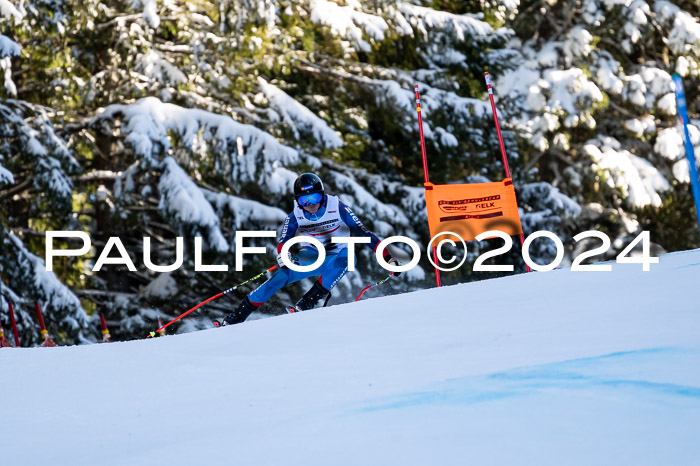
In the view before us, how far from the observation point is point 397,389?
11.8 ft

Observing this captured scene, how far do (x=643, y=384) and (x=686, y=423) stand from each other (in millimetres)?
404

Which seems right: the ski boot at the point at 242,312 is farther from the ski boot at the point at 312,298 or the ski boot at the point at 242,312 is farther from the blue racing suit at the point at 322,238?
the ski boot at the point at 312,298

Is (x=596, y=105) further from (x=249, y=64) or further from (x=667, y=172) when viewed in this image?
(x=249, y=64)

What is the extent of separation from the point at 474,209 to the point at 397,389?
5.30 metres

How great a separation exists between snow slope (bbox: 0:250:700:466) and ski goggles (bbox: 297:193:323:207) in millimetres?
2976

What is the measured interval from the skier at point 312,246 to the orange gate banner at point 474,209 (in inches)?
29.2

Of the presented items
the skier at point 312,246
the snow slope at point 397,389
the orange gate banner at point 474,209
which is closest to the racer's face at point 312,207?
the skier at point 312,246

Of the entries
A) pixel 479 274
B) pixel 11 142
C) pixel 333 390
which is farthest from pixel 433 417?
pixel 479 274

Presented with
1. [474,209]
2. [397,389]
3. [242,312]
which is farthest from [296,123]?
[397,389]

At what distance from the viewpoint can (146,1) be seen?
512 inches

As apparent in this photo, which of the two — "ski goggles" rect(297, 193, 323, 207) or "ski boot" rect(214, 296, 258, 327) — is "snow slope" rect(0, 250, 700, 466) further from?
"ski goggles" rect(297, 193, 323, 207)

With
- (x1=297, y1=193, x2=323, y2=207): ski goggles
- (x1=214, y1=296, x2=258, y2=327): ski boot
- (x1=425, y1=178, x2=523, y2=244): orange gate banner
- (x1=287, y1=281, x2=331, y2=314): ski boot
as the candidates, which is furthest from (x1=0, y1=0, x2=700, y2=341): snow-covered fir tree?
(x1=425, y1=178, x2=523, y2=244): orange gate banner

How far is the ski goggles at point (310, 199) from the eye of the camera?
26.9 feet

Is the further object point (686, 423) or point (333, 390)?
point (333, 390)
